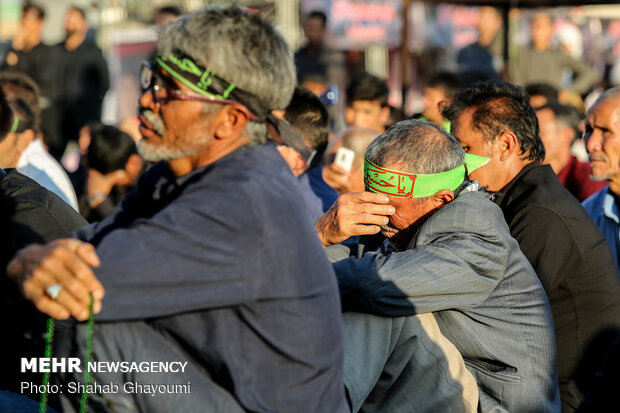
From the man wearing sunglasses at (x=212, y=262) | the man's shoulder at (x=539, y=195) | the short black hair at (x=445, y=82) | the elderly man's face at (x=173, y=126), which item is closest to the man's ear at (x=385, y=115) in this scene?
the short black hair at (x=445, y=82)

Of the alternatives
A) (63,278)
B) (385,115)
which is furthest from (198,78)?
(385,115)

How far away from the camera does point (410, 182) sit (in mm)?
3268

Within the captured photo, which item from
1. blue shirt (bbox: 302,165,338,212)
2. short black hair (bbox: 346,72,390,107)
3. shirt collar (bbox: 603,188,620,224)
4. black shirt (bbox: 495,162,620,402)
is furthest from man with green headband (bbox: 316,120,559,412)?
short black hair (bbox: 346,72,390,107)

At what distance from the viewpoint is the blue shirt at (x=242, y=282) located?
2082 mm

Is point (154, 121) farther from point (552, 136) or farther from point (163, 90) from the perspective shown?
point (552, 136)

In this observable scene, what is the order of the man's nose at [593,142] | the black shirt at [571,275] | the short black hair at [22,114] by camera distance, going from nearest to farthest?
1. the black shirt at [571,275]
2. the short black hair at [22,114]
3. the man's nose at [593,142]

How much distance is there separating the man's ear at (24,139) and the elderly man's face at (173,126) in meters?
2.91

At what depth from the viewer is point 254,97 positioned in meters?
2.35

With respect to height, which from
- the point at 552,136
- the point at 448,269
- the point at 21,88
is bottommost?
the point at 552,136

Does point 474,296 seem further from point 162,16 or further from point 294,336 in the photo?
point 162,16

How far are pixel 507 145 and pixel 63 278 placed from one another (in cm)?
278

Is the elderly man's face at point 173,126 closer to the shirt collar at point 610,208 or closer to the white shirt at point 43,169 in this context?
the white shirt at point 43,169

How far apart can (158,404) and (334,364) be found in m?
0.51

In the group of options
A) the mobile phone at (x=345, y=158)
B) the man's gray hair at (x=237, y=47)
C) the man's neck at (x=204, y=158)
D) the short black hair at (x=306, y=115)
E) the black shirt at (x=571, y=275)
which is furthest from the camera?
the mobile phone at (x=345, y=158)
